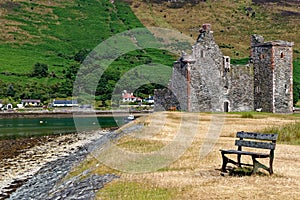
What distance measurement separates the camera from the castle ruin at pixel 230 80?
4769 centimetres

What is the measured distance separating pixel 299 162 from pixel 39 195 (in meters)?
12.1

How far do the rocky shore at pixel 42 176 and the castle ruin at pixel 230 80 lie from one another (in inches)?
531

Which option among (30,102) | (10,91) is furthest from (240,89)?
(10,91)

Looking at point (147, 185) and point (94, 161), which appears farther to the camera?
point (94, 161)

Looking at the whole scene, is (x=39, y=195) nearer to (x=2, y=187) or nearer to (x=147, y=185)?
(x=2, y=187)

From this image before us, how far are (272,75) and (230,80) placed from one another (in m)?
4.48

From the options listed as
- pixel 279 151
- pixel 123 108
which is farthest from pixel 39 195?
pixel 123 108

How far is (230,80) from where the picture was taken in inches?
1946

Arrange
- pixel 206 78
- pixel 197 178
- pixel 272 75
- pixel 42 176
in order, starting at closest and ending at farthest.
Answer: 1. pixel 197 178
2. pixel 42 176
3. pixel 206 78
4. pixel 272 75

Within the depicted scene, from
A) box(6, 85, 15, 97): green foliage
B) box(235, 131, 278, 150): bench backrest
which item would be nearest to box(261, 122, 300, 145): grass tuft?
box(235, 131, 278, 150): bench backrest

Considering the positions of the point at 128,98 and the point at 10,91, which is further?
the point at 10,91

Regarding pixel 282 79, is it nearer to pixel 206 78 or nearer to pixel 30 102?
pixel 206 78

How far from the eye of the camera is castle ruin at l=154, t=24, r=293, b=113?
47.7 meters

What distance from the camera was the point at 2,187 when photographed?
2578 centimetres
